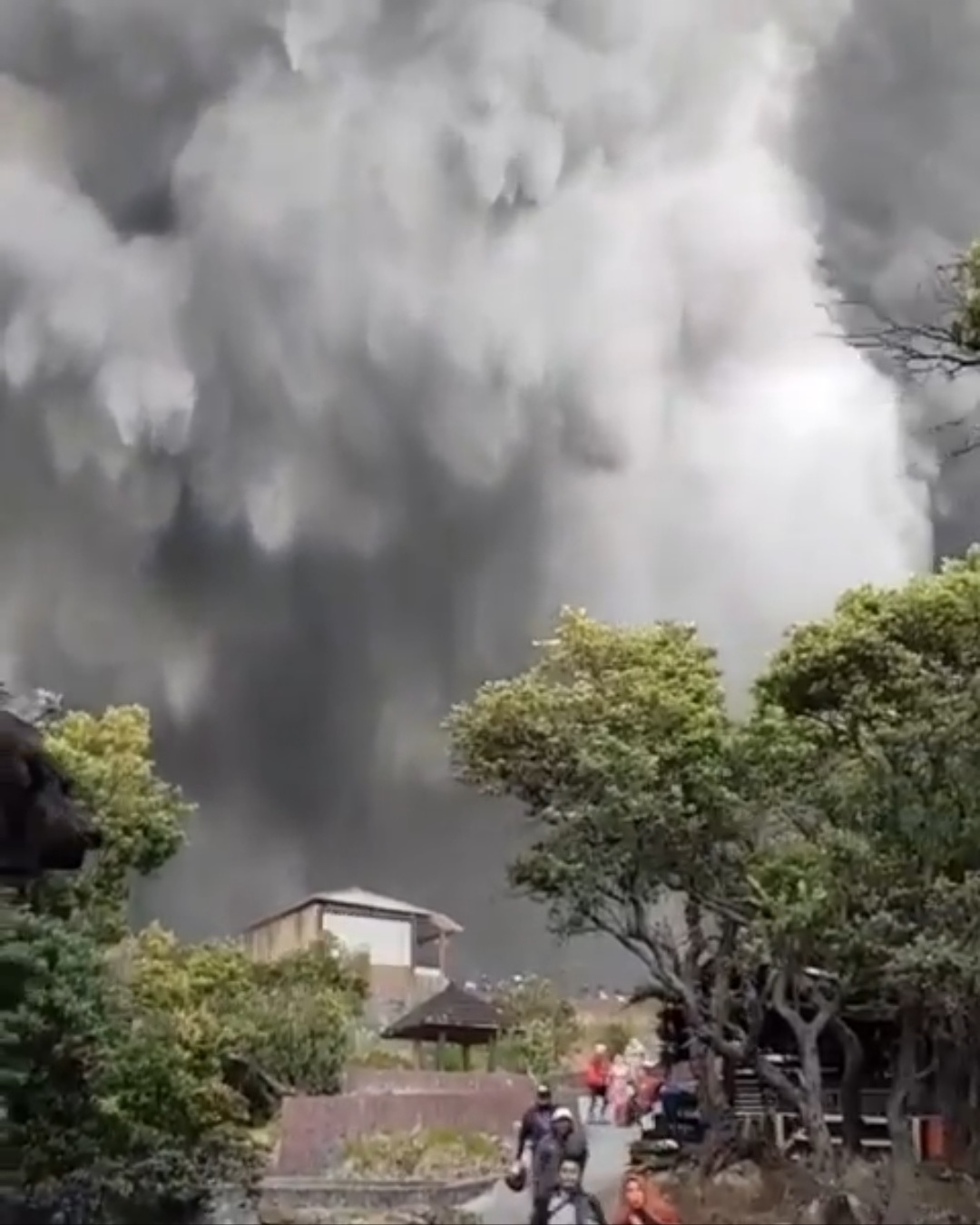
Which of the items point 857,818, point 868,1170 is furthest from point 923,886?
point 868,1170

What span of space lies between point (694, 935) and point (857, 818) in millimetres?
4461

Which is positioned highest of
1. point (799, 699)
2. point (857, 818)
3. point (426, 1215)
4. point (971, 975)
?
point (799, 699)

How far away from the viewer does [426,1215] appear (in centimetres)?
1280

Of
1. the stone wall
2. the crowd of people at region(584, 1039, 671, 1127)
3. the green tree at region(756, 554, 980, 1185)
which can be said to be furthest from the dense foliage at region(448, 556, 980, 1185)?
the crowd of people at region(584, 1039, 671, 1127)

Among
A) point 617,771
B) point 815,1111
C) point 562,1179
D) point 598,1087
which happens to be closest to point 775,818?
point 617,771

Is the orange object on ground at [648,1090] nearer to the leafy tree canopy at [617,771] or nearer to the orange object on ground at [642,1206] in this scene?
the leafy tree canopy at [617,771]

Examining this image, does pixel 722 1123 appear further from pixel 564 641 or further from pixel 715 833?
pixel 564 641

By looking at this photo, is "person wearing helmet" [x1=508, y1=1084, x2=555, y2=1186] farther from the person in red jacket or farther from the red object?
the red object

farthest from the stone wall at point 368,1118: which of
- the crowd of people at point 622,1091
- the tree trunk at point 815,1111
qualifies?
the crowd of people at point 622,1091

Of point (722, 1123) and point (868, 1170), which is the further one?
point (722, 1123)

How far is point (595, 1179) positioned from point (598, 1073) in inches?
304

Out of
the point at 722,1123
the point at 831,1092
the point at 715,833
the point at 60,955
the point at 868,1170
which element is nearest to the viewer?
the point at 60,955

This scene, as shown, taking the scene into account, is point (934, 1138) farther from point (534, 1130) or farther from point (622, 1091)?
point (534, 1130)

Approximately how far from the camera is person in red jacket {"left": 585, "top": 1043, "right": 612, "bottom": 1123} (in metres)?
21.1
